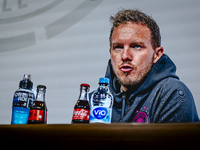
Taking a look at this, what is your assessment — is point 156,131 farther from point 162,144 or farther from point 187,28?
point 187,28

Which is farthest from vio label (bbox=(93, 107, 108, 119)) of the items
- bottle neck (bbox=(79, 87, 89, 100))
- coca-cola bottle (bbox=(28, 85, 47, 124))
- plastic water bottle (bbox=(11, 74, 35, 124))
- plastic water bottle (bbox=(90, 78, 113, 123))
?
plastic water bottle (bbox=(11, 74, 35, 124))

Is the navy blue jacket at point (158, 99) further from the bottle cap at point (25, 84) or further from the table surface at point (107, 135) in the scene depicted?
the bottle cap at point (25, 84)

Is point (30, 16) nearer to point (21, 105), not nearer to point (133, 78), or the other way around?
point (21, 105)

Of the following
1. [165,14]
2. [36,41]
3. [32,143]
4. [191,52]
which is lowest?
[32,143]

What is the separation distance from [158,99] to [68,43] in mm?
739

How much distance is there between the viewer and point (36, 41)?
1834 mm

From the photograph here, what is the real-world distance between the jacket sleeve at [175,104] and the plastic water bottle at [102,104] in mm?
276

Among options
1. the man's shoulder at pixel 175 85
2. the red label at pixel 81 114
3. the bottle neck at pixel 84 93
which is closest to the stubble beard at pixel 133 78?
the man's shoulder at pixel 175 85

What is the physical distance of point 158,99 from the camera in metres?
1.43

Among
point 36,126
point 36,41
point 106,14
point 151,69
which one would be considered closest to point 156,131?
point 36,126

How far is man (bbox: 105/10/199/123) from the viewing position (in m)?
1.39

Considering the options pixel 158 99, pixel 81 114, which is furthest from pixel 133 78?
pixel 81 114

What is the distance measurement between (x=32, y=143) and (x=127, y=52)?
0.79 meters

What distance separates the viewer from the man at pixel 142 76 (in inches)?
54.9
